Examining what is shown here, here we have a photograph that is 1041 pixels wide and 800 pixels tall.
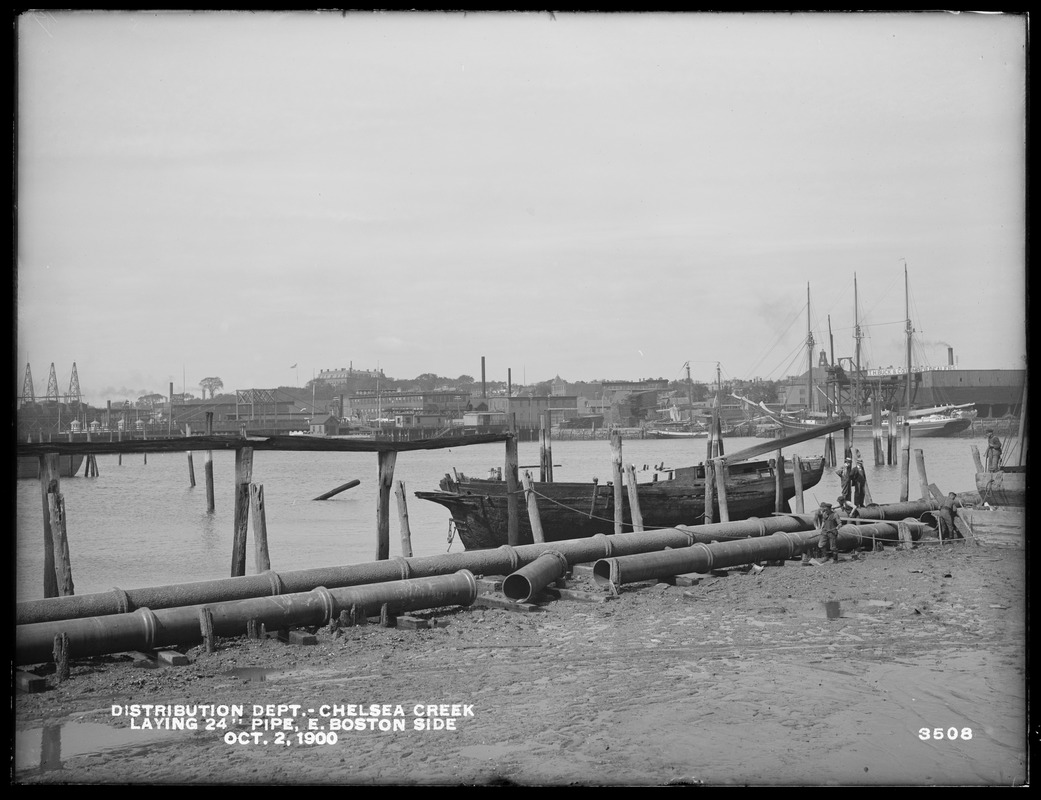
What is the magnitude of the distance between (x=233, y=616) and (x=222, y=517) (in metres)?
29.7

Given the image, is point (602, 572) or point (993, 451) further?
point (993, 451)

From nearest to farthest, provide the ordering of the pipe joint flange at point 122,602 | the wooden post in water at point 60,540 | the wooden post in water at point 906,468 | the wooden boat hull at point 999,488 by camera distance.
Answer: the pipe joint flange at point 122,602, the wooden post in water at point 60,540, the wooden boat hull at point 999,488, the wooden post in water at point 906,468

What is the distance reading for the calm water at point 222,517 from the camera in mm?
23156

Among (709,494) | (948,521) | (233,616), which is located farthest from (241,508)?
(948,521)

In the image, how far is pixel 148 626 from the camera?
30.4 feet

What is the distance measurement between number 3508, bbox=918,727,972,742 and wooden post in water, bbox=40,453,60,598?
440 inches

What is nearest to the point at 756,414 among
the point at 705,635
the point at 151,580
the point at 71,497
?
the point at 71,497

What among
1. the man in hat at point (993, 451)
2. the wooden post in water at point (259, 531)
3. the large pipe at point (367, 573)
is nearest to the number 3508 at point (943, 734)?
the large pipe at point (367, 573)

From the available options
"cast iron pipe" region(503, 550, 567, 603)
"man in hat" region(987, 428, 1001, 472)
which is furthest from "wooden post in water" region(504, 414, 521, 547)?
"man in hat" region(987, 428, 1001, 472)

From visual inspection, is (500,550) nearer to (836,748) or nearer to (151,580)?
(836,748)

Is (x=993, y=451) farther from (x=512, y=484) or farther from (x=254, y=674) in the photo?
(x=254, y=674)

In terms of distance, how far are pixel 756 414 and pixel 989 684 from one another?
72310 millimetres

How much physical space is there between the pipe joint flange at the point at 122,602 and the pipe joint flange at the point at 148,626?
0.58 meters

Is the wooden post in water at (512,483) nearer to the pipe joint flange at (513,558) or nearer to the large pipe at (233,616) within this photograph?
the pipe joint flange at (513,558)
